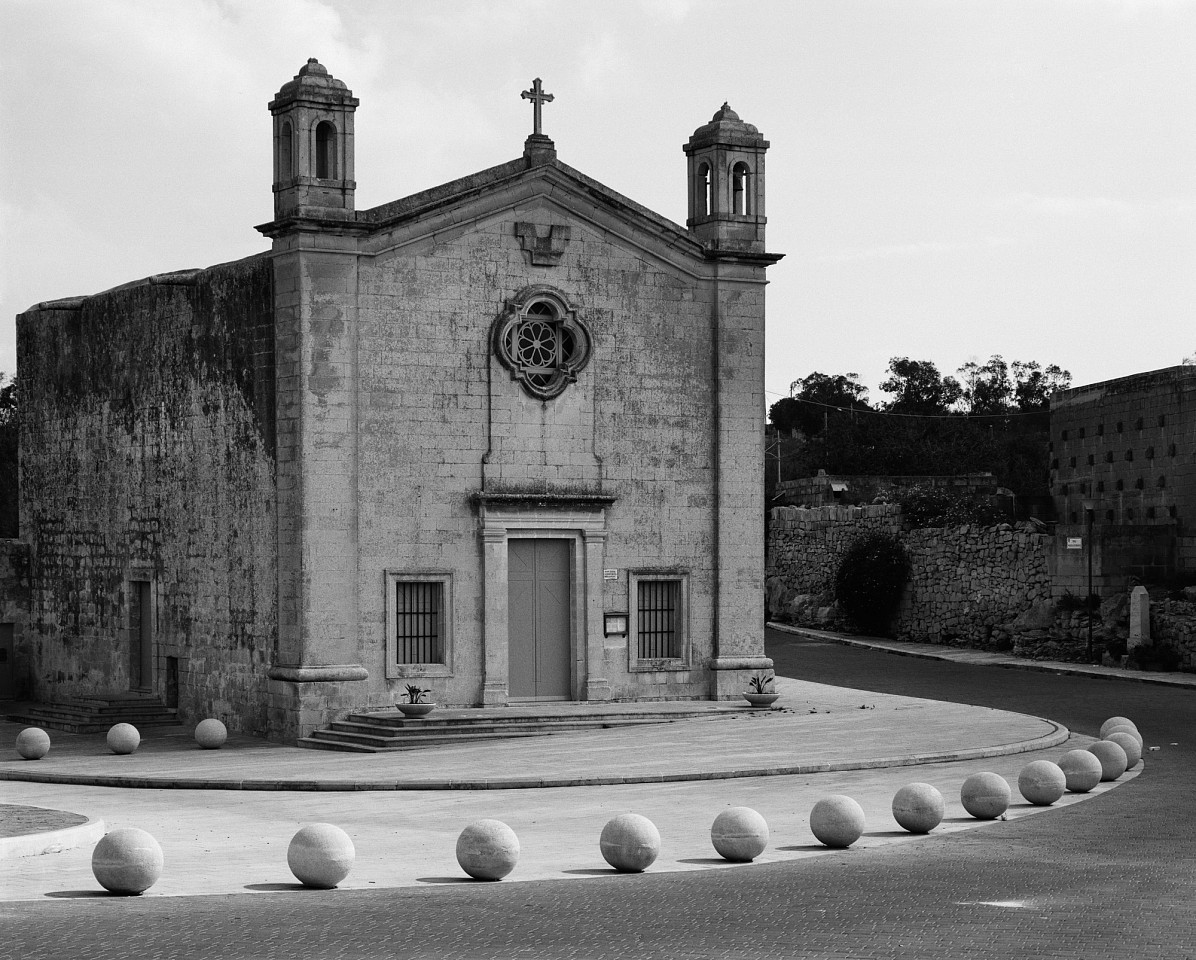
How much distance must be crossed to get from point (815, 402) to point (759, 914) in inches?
3498

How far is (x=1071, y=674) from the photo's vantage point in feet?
124

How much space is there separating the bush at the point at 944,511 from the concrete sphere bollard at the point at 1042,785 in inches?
1040

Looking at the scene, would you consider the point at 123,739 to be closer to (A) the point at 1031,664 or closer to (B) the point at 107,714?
(B) the point at 107,714

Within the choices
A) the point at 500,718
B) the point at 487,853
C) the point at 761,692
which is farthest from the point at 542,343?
the point at 487,853

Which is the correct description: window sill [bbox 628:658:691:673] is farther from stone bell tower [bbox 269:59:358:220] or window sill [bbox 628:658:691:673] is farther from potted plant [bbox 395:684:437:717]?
stone bell tower [bbox 269:59:358:220]

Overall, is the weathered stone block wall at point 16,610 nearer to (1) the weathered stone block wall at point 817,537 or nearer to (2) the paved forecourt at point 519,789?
(2) the paved forecourt at point 519,789

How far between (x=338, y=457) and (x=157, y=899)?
44.5 ft

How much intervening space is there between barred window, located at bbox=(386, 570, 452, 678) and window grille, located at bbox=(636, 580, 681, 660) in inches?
131

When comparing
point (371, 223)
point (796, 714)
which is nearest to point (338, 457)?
point (371, 223)

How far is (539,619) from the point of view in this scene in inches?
1139

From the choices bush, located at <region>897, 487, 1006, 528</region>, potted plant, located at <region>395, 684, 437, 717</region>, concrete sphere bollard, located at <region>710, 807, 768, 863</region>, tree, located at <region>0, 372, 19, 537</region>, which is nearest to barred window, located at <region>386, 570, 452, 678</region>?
potted plant, located at <region>395, 684, 437, 717</region>

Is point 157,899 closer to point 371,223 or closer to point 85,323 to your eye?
point 371,223

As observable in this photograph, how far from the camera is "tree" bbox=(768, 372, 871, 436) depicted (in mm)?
102062

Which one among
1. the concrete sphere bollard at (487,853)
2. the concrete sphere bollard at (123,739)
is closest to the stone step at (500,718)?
the concrete sphere bollard at (123,739)
